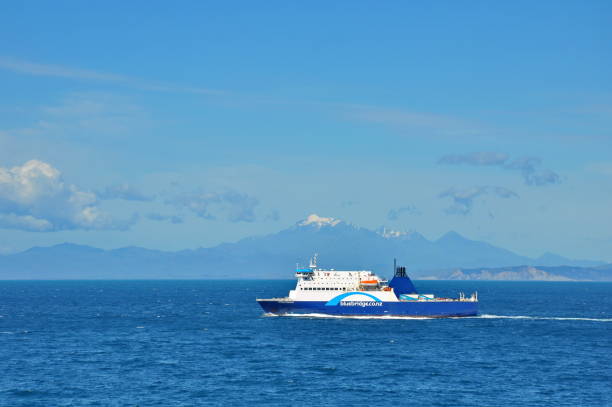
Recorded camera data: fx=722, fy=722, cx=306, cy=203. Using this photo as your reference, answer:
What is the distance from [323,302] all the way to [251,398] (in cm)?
5773

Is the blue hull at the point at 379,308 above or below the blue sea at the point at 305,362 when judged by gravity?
above

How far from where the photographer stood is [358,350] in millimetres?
79812

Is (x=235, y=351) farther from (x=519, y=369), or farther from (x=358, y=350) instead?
(x=519, y=369)

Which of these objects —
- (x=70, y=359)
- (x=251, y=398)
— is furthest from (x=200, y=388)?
(x=70, y=359)

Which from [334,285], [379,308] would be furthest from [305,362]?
[379,308]

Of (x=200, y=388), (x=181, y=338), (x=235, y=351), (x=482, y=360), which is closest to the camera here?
(x=200, y=388)

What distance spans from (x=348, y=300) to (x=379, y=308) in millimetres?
5062

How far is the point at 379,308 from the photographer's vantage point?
4441 inches

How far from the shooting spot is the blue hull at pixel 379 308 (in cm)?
11262

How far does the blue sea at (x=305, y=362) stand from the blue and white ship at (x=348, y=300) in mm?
2031

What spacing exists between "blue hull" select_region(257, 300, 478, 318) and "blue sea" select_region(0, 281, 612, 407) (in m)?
1.60

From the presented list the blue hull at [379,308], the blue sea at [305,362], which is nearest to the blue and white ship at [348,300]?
the blue hull at [379,308]

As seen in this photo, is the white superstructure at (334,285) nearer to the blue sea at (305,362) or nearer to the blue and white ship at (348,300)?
the blue and white ship at (348,300)

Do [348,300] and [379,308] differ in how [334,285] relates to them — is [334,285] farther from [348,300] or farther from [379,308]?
[379,308]
